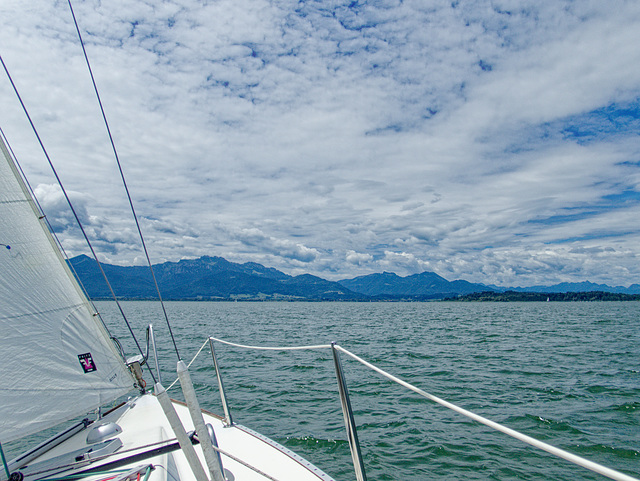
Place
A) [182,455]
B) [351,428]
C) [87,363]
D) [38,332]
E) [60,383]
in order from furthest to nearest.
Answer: [87,363] < [182,455] < [60,383] < [38,332] < [351,428]

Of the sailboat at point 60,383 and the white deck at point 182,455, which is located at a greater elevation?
the sailboat at point 60,383

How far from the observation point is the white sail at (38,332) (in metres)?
3.59

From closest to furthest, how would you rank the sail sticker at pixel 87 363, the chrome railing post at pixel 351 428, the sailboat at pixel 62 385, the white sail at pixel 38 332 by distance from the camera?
the chrome railing post at pixel 351 428 → the sailboat at pixel 62 385 → the white sail at pixel 38 332 → the sail sticker at pixel 87 363

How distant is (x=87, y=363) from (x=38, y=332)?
72cm

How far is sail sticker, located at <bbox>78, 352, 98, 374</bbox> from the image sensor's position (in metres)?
4.29

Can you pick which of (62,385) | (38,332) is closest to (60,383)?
(62,385)

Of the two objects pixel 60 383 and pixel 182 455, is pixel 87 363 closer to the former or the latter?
pixel 60 383

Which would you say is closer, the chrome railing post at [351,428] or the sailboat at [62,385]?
the chrome railing post at [351,428]

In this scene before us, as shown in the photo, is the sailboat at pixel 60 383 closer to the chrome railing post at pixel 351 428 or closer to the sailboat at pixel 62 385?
the sailboat at pixel 62 385

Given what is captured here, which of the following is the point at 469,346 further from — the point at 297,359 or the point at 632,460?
the point at 632,460

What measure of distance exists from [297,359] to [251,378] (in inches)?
172

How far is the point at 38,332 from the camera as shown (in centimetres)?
385

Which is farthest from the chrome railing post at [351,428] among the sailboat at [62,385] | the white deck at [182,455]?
the white deck at [182,455]

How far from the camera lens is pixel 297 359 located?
18031 millimetres
